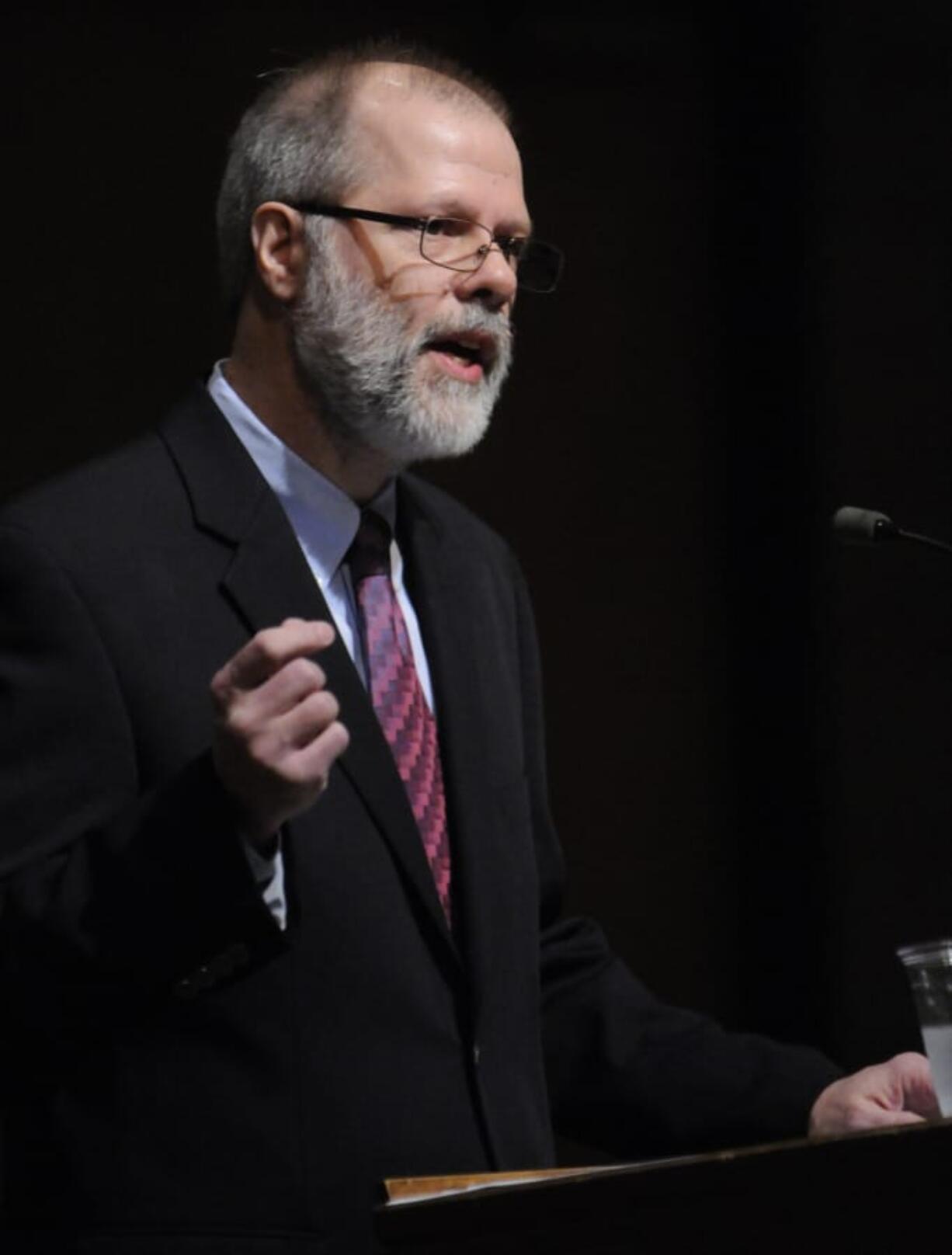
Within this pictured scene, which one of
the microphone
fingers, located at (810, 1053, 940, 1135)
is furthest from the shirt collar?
fingers, located at (810, 1053, 940, 1135)

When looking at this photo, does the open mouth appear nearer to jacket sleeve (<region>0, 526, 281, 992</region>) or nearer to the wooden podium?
jacket sleeve (<region>0, 526, 281, 992</region>)

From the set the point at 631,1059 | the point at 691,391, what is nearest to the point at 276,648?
the point at 631,1059

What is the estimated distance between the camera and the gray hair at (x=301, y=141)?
7.59 feet

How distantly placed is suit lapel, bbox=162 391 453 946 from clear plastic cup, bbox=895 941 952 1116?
0.47 metres

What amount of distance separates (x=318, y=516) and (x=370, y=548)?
66 mm

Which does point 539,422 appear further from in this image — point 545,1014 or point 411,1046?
point 411,1046

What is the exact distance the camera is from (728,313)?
142 inches

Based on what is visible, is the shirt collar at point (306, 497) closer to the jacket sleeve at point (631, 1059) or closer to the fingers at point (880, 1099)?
the jacket sleeve at point (631, 1059)

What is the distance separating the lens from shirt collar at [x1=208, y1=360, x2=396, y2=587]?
219 centimetres

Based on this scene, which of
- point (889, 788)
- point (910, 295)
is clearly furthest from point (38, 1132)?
point (910, 295)

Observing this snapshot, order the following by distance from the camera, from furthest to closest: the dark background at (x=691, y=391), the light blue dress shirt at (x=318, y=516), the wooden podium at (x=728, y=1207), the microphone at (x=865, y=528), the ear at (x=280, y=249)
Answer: the dark background at (x=691, y=391) → the ear at (x=280, y=249) → the light blue dress shirt at (x=318, y=516) → the microphone at (x=865, y=528) → the wooden podium at (x=728, y=1207)

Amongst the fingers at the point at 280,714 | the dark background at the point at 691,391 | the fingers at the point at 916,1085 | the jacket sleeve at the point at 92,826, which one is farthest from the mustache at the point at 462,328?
the dark background at the point at 691,391

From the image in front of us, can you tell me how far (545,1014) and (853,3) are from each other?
174cm

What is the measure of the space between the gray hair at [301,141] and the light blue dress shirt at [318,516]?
21cm
